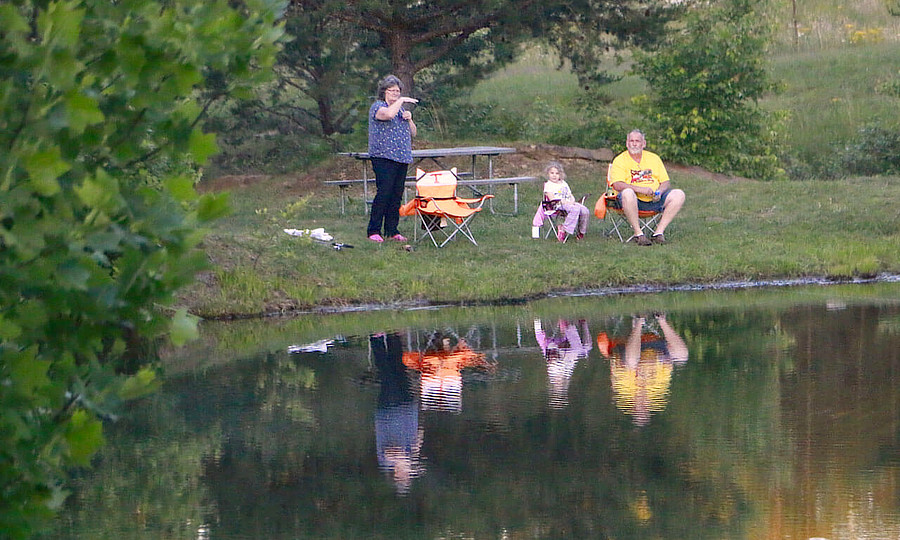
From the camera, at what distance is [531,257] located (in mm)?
12930

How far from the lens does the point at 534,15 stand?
2058 cm

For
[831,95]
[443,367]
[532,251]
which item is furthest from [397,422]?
[831,95]

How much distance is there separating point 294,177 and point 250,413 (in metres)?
13.4

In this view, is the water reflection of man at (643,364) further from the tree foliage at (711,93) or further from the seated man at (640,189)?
the tree foliage at (711,93)

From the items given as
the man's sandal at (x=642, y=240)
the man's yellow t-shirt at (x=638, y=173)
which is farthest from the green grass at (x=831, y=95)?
the man's sandal at (x=642, y=240)

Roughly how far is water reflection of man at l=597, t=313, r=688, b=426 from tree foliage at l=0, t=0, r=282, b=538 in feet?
13.7

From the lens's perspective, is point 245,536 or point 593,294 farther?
point 593,294

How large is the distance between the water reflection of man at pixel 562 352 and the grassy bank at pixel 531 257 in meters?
1.57

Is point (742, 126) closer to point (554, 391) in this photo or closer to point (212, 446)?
point (554, 391)

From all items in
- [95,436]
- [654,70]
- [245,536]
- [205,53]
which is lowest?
[245,536]

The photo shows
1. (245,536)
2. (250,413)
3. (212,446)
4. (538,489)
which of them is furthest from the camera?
(250,413)

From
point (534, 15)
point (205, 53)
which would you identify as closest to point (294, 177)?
point (534, 15)

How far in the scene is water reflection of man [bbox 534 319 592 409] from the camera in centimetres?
773

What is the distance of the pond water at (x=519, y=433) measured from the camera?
5.43 m
